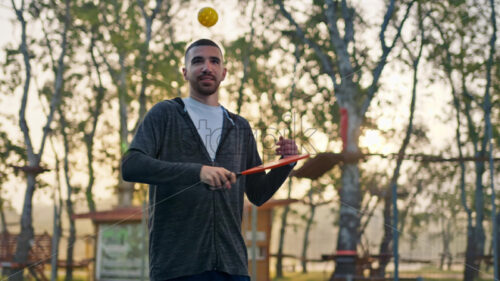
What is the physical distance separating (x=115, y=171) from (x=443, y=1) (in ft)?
39.1

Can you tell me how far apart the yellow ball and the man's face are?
54.2 inches

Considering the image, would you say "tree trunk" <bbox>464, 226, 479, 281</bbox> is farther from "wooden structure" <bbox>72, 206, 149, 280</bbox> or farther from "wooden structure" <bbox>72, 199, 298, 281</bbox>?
"wooden structure" <bbox>72, 206, 149, 280</bbox>

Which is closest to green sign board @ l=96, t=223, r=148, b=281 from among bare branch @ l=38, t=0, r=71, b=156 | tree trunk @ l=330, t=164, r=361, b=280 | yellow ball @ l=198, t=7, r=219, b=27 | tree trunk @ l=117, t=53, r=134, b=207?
tree trunk @ l=117, t=53, r=134, b=207

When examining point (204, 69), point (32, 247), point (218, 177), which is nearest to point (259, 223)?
point (32, 247)

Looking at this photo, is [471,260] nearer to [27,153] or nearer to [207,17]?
[27,153]

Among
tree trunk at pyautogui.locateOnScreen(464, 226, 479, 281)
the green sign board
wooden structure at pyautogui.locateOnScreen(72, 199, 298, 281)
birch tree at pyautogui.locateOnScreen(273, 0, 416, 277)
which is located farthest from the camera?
the green sign board

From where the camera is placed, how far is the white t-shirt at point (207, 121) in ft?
9.53

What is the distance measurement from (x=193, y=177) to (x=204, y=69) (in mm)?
543

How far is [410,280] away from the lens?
14508mm

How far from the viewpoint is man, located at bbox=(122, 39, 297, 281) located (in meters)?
2.74

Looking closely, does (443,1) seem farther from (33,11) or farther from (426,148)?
(33,11)

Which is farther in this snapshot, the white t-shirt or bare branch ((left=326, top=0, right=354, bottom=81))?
bare branch ((left=326, top=0, right=354, bottom=81))

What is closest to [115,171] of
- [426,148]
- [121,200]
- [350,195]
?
[121,200]

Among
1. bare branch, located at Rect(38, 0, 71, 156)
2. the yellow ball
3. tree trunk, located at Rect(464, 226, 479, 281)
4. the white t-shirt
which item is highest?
bare branch, located at Rect(38, 0, 71, 156)
